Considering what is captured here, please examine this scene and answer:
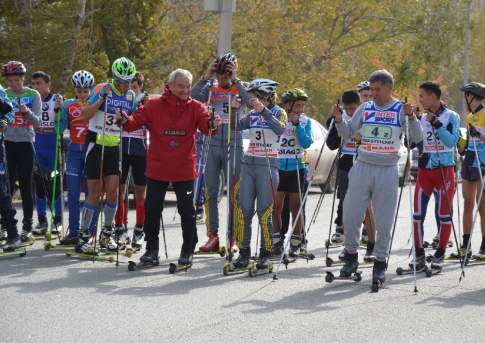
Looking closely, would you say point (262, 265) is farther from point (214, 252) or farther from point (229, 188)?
point (214, 252)

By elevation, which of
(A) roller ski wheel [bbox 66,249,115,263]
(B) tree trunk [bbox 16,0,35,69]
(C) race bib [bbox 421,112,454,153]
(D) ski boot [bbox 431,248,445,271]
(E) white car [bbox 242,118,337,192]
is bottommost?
(A) roller ski wheel [bbox 66,249,115,263]

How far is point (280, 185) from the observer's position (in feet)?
38.5

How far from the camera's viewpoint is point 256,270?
33.5 feet

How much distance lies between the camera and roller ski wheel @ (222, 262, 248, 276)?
10219 mm

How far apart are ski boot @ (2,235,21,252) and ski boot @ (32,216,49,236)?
1565 mm

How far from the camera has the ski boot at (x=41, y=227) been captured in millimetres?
12664

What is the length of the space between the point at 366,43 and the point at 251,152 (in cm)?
2688

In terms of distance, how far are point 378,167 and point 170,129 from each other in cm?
213

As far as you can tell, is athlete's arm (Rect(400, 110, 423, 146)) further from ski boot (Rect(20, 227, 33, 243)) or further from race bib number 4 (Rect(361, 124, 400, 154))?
ski boot (Rect(20, 227, 33, 243))

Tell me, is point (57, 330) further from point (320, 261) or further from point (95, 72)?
point (95, 72)

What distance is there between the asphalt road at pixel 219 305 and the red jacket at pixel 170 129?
1.06 metres

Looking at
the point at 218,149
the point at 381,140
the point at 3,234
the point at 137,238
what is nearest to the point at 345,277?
the point at 381,140

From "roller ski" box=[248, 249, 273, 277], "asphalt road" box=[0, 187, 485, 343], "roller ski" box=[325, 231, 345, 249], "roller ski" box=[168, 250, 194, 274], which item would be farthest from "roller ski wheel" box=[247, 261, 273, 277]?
"roller ski" box=[325, 231, 345, 249]

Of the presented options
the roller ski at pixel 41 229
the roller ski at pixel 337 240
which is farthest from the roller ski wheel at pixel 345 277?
the roller ski at pixel 41 229
